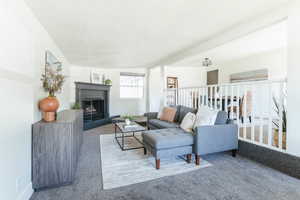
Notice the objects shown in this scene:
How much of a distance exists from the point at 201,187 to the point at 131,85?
5420 mm

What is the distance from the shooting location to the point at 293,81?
194 cm

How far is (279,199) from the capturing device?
153cm

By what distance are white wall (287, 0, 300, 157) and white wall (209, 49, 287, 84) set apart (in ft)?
11.7

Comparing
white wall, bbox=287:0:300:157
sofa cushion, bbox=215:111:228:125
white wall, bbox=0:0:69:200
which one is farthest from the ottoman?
white wall, bbox=0:0:69:200

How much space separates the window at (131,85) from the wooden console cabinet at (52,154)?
15.7 feet

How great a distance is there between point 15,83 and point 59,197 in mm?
1257

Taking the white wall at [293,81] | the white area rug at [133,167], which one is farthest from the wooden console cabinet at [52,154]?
the white wall at [293,81]

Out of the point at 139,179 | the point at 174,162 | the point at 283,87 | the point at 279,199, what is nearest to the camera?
the point at 279,199

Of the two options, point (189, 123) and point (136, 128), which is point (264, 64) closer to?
point (189, 123)

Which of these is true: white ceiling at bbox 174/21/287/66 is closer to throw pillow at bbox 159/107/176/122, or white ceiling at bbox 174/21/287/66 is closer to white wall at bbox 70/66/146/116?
throw pillow at bbox 159/107/176/122

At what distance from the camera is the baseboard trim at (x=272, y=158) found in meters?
1.93

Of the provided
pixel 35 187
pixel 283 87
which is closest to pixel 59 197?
pixel 35 187

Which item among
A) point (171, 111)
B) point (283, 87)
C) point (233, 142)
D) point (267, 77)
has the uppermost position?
point (267, 77)

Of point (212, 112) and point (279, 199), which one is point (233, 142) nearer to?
point (212, 112)
